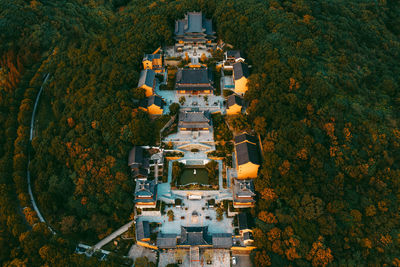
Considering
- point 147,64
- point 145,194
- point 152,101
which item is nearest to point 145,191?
point 145,194

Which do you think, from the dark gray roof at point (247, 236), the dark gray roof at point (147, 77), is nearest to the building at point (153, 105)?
the dark gray roof at point (147, 77)

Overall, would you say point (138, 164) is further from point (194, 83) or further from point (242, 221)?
point (194, 83)

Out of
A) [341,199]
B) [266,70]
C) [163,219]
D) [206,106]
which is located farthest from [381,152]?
[163,219]

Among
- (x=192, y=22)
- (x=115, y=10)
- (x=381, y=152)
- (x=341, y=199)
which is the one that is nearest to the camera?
(x=341, y=199)

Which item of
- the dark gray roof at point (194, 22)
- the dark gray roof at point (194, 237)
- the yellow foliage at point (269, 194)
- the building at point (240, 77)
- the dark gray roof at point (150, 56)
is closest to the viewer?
the dark gray roof at point (194, 237)

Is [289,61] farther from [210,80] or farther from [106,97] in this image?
[106,97]

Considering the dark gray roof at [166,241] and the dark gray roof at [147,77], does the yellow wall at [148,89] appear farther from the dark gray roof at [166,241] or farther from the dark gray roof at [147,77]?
the dark gray roof at [166,241]

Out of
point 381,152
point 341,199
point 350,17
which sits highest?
point 350,17
